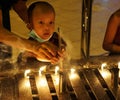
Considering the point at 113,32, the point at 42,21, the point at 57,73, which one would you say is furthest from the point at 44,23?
the point at 113,32

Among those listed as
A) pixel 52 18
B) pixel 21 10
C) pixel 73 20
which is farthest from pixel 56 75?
pixel 73 20

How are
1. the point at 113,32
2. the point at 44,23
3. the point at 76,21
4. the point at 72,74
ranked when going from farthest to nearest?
the point at 76,21, the point at 113,32, the point at 44,23, the point at 72,74

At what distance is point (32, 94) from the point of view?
151 cm

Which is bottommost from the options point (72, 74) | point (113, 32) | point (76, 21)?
point (72, 74)

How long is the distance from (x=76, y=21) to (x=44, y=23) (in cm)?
267

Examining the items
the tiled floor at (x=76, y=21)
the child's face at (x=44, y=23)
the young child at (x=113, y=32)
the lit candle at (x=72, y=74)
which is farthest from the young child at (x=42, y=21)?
the tiled floor at (x=76, y=21)

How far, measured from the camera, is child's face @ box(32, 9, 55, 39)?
6.45 ft

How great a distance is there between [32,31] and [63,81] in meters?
0.64

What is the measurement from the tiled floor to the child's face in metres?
1.60

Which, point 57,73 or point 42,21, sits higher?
point 42,21

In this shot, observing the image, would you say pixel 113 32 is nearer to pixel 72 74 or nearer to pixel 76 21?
pixel 72 74

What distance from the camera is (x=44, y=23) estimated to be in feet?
6.52

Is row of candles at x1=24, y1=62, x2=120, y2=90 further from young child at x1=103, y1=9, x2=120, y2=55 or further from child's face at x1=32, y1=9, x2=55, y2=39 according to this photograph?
young child at x1=103, y1=9, x2=120, y2=55

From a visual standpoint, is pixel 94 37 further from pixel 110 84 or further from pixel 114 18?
pixel 110 84
